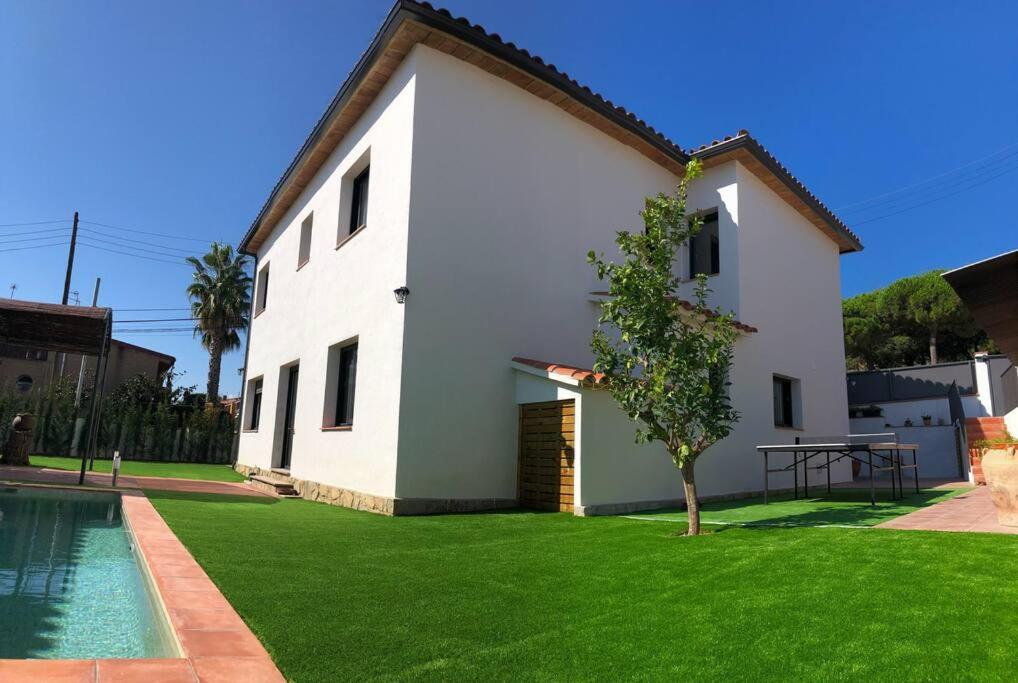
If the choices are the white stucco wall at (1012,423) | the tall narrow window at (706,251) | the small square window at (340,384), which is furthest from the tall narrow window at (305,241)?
the white stucco wall at (1012,423)

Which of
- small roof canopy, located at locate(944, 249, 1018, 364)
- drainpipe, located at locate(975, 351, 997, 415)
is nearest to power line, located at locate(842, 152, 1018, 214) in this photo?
drainpipe, located at locate(975, 351, 997, 415)

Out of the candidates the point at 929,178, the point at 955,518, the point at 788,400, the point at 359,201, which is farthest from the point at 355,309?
the point at 929,178

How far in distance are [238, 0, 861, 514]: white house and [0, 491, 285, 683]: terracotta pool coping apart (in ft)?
14.5

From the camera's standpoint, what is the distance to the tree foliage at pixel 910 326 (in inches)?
1037

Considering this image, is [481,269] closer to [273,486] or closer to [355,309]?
[355,309]

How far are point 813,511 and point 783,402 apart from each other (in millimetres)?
5964

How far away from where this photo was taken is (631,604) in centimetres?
365

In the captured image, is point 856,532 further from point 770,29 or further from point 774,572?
point 770,29

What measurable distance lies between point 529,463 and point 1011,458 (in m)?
5.68

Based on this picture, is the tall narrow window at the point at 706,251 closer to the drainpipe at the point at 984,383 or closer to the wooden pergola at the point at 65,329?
the wooden pergola at the point at 65,329

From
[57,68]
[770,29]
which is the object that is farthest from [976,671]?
[57,68]

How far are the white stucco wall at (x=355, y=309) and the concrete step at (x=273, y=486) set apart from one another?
353 mm

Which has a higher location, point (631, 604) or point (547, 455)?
point (547, 455)

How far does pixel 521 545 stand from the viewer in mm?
5816
